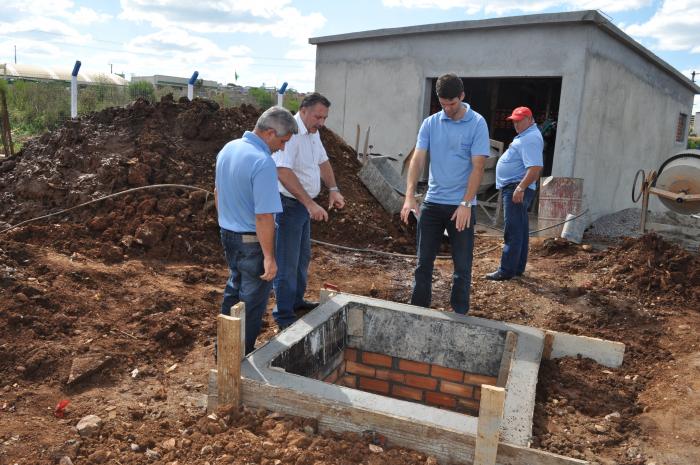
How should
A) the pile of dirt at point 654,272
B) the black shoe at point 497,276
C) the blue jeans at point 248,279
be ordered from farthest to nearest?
the black shoe at point 497,276 → the pile of dirt at point 654,272 → the blue jeans at point 248,279

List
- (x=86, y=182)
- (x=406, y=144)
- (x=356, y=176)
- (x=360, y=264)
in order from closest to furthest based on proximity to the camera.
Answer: (x=360, y=264), (x=86, y=182), (x=356, y=176), (x=406, y=144)

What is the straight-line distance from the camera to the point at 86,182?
307 inches

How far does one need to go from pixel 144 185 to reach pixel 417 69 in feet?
20.9

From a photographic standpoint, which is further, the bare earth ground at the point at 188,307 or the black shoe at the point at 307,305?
the black shoe at the point at 307,305

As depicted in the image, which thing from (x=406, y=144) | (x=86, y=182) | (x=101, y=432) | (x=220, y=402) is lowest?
(x=101, y=432)

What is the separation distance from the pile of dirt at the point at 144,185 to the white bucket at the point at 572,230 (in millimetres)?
2307

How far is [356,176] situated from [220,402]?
6.82 metres

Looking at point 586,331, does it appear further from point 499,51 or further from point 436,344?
point 499,51

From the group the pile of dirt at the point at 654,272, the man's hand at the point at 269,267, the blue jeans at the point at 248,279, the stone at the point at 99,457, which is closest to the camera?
the stone at the point at 99,457

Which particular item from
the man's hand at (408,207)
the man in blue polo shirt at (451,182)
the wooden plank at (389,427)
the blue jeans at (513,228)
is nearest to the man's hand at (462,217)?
the man in blue polo shirt at (451,182)

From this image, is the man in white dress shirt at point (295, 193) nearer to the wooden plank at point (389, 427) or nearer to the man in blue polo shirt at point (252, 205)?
Result: the man in blue polo shirt at point (252, 205)

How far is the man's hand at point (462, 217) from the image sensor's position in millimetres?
4055

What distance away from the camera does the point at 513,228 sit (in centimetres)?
591

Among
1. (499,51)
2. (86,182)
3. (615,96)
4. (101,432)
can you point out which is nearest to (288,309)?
(101,432)
